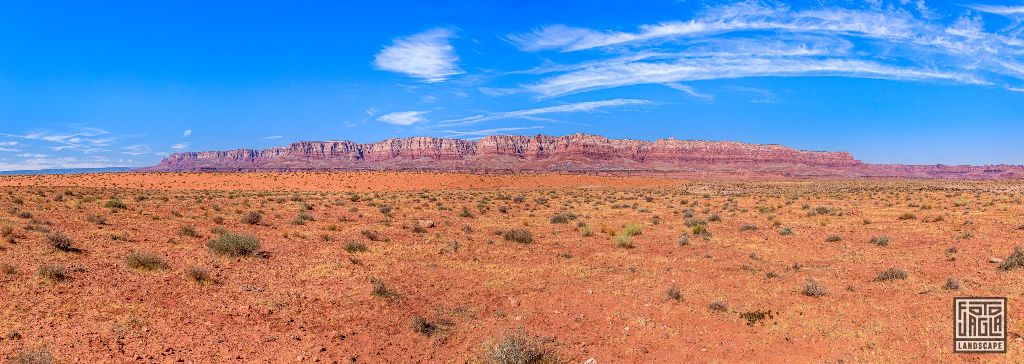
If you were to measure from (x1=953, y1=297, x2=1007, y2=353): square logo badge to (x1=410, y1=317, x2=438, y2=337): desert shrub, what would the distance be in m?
7.66

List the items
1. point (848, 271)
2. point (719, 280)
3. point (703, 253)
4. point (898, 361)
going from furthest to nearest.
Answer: point (703, 253) < point (848, 271) < point (719, 280) < point (898, 361)

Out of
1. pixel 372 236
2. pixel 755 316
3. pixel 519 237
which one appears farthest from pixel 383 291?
pixel 519 237

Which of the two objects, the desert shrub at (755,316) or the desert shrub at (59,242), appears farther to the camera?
the desert shrub at (59,242)

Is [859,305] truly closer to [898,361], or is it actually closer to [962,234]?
[898,361]

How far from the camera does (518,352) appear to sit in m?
6.69

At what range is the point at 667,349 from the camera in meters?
7.69

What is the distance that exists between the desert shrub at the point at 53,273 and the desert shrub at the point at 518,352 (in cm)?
822

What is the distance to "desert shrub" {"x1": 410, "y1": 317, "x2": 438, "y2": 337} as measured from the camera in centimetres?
815

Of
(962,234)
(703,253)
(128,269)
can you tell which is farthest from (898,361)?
(962,234)

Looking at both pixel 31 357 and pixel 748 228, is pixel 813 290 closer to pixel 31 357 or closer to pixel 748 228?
pixel 748 228

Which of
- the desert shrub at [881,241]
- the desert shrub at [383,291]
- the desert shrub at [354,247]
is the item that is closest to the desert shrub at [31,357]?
the desert shrub at [383,291]

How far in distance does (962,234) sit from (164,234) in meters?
26.4

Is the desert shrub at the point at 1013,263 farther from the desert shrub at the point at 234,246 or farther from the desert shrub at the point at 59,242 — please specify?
the desert shrub at the point at 59,242

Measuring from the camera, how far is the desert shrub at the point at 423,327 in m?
8.15
